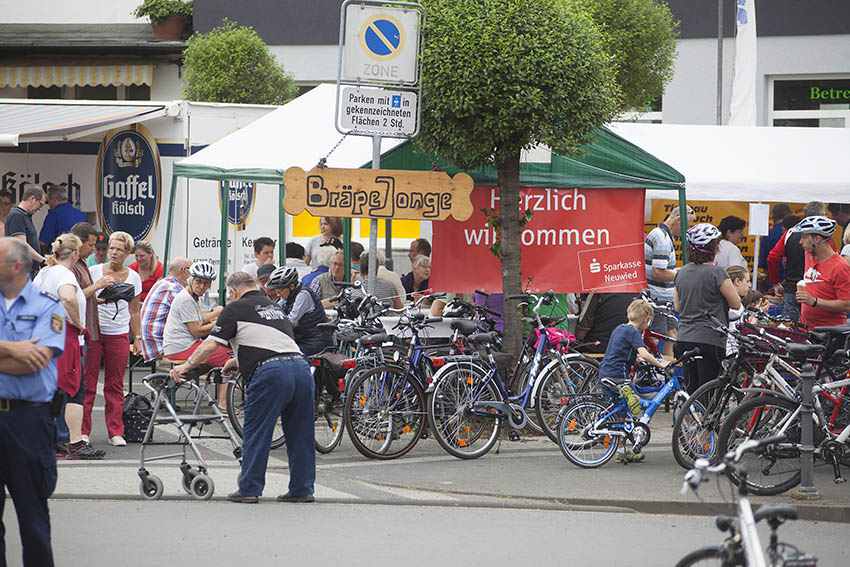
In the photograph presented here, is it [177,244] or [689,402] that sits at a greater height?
[177,244]

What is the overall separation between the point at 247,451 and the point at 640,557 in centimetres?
280

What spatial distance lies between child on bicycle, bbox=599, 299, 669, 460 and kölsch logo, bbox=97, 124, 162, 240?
26.6 feet

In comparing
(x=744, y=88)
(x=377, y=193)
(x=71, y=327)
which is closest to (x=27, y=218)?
(x=71, y=327)

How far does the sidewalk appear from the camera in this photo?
816cm

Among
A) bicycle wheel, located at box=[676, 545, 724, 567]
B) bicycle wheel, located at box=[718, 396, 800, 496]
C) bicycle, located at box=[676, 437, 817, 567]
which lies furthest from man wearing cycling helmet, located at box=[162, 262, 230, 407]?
bicycle, located at box=[676, 437, 817, 567]

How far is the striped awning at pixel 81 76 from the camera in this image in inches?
1059

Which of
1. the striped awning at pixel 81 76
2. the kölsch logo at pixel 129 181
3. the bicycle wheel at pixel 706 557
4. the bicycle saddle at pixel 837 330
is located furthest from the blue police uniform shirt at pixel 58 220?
the bicycle wheel at pixel 706 557

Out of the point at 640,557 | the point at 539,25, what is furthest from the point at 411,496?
the point at 539,25

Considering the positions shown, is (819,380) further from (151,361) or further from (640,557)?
(151,361)

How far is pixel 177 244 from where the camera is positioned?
15.2 meters

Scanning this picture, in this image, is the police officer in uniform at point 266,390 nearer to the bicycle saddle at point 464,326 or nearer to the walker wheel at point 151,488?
the walker wheel at point 151,488

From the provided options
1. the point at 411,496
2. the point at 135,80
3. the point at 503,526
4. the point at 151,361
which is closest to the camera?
the point at 503,526

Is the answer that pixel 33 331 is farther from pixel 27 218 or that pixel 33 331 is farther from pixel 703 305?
pixel 27 218

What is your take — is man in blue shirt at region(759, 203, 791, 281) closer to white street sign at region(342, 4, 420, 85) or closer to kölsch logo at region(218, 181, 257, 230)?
white street sign at region(342, 4, 420, 85)
